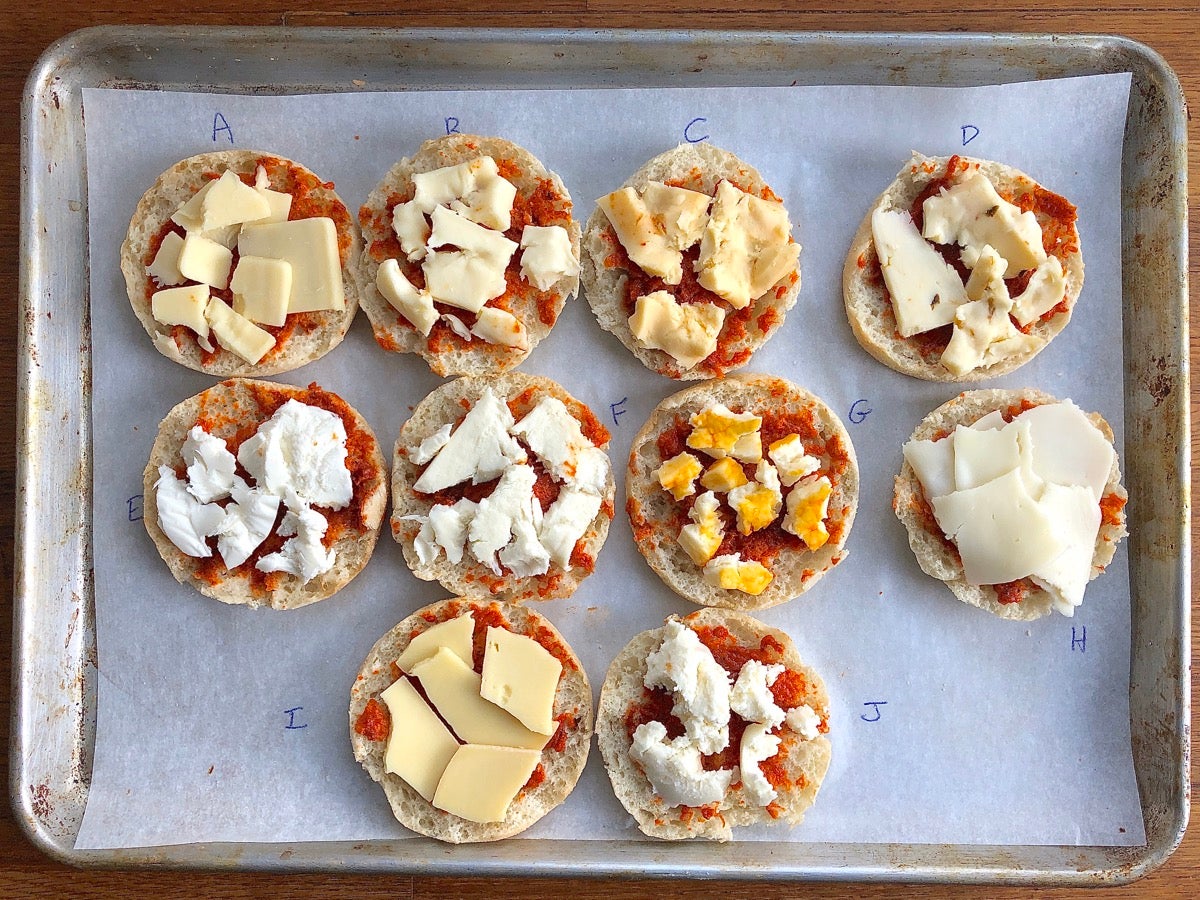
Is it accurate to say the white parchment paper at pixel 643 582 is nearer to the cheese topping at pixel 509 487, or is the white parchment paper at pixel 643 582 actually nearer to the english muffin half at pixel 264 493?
the english muffin half at pixel 264 493

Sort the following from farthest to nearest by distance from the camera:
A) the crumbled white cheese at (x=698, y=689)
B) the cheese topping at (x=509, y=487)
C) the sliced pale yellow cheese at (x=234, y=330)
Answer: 1. the sliced pale yellow cheese at (x=234, y=330)
2. the cheese topping at (x=509, y=487)
3. the crumbled white cheese at (x=698, y=689)

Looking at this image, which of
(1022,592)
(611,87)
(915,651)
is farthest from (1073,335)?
(611,87)

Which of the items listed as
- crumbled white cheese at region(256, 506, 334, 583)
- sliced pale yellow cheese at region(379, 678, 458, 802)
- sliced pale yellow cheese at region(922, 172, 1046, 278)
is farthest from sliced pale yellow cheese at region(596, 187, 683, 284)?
sliced pale yellow cheese at region(379, 678, 458, 802)

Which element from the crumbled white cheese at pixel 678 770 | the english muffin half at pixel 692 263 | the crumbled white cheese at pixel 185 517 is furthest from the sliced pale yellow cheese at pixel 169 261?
the crumbled white cheese at pixel 678 770

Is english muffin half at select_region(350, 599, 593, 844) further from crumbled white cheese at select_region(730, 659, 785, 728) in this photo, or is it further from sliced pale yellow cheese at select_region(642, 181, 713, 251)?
sliced pale yellow cheese at select_region(642, 181, 713, 251)

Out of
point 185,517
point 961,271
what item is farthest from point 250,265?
point 961,271

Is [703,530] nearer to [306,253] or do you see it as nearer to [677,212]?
[677,212]

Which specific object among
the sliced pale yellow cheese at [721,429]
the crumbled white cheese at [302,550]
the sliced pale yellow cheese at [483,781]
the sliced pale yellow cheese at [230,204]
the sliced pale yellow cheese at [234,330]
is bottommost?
the sliced pale yellow cheese at [483,781]

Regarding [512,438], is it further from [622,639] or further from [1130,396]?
[1130,396]
